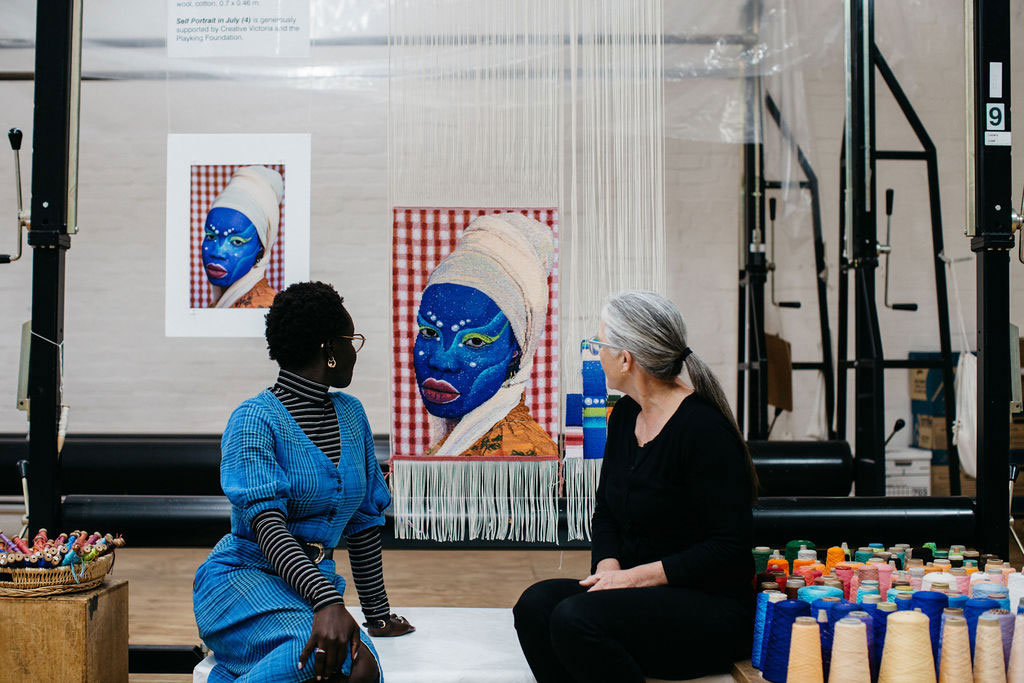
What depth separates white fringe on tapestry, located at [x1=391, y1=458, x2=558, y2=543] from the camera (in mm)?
2535

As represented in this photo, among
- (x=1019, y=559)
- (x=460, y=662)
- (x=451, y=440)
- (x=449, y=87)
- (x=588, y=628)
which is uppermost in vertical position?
(x=449, y=87)

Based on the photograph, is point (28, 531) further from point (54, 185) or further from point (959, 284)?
point (959, 284)

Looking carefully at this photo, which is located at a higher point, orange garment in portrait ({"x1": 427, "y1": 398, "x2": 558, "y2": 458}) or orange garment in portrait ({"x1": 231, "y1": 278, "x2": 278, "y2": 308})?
orange garment in portrait ({"x1": 231, "y1": 278, "x2": 278, "y2": 308})

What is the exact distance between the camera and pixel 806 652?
1668 millimetres

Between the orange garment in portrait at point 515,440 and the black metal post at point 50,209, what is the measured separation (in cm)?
102

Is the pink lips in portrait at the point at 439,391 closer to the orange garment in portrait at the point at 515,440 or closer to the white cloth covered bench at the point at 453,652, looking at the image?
the orange garment in portrait at the point at 515,440

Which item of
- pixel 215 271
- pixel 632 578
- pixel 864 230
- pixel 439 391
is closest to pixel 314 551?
pixel 632 578

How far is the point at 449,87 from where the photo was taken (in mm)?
2604

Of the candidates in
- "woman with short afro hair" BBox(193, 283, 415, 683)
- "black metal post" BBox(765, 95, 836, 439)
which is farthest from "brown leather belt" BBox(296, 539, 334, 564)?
"black metal post" BBox(765, 95, 836, 439)

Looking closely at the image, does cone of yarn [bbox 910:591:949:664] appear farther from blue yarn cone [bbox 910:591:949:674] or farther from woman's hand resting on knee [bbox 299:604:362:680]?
woman's hand resting on knee [bbox 299:604:362:680]

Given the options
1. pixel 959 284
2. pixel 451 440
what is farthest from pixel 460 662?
pixel 959 284

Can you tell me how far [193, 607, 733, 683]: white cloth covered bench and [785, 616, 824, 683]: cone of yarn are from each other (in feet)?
0.56

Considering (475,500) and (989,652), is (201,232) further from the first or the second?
(989,652)

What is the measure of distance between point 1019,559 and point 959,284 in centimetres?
193
